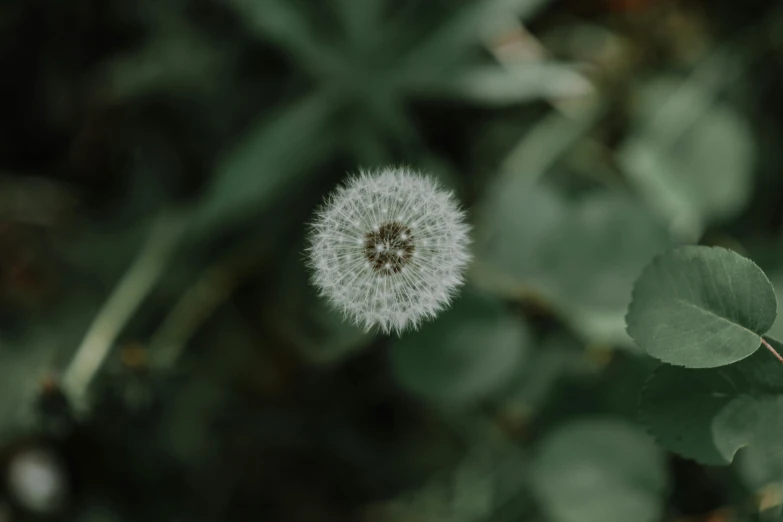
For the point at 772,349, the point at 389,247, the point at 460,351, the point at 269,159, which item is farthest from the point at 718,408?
the point at 269,159

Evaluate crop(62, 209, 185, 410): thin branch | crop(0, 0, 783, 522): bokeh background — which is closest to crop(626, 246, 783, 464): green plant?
crop(0, 0, 783, 522): bokeh background

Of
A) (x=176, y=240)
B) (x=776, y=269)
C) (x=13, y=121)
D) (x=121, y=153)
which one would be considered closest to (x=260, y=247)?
(x=176, y=240)

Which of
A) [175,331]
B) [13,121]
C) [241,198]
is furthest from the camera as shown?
[13,121]

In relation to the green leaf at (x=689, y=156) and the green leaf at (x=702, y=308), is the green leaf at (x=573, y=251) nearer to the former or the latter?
the green leaf at (x=689, y=156)

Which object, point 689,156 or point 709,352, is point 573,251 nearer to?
point 689,156

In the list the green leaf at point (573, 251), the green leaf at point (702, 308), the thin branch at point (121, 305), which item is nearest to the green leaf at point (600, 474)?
the green leaf at point (573, 251)

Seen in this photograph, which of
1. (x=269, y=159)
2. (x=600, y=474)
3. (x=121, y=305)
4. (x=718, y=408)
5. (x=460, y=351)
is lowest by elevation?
(x=718, y=408)

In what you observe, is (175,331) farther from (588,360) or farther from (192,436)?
(588,360)

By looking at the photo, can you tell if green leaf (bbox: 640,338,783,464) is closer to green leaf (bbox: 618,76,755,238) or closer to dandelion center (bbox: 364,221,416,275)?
dandelion center (bbox: 364,221,416,275)
